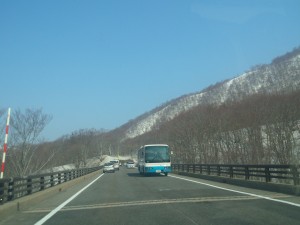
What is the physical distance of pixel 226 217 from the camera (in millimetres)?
10398

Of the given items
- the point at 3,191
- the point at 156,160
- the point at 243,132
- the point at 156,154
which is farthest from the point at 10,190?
the point at 243,132

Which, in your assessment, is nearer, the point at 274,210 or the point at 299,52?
the point at 274,210

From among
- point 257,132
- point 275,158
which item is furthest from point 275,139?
point 257,132

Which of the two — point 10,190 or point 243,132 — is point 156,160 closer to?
point 10,190

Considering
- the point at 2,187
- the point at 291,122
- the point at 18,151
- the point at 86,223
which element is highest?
the point at 291,122

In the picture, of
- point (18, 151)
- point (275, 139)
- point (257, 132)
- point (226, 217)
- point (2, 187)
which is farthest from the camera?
point (257, 132)

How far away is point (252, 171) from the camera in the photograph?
22.1 meters

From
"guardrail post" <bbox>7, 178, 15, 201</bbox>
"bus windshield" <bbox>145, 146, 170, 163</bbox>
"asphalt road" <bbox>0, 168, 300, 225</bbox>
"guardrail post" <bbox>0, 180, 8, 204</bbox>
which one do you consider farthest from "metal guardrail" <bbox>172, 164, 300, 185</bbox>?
"guardrail post" <bbox>0, 180, 8, 204</bbox>

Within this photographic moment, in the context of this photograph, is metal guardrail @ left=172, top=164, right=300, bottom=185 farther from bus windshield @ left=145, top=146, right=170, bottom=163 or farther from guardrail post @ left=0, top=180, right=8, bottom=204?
guardrail post @ left=0, top=180, right=8, bottom=204

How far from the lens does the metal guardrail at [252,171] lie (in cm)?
1720

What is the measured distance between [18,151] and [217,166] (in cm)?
2700

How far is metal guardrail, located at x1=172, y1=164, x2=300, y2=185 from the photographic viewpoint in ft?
56.4

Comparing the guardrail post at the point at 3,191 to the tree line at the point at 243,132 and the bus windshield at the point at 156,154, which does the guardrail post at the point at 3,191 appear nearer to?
the bus windshield at the point at 156,154

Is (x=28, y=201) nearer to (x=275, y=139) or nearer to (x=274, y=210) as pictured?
(x=274, y=210)
